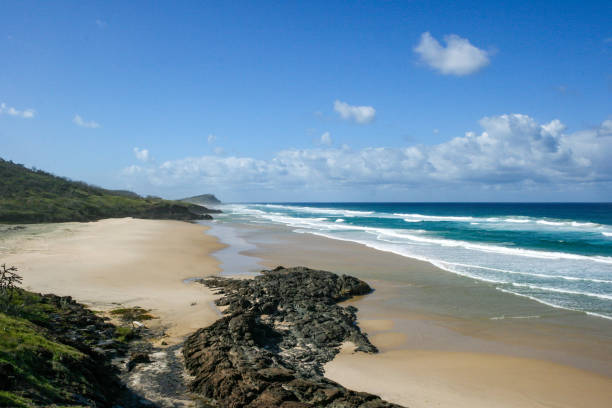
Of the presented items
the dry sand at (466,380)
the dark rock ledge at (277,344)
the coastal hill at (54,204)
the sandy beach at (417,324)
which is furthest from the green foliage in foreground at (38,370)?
the coastal hill at (54,204)

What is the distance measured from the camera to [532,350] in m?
10.5

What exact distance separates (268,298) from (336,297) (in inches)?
111

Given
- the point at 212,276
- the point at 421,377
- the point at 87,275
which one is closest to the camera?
the point at 421,377

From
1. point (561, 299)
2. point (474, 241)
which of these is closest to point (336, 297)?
point (561, 299)

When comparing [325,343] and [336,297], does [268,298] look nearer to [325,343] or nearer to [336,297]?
[336,297]

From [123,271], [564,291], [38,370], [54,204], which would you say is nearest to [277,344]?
[38,370]

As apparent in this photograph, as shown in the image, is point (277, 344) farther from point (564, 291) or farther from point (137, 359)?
point (564, 291)

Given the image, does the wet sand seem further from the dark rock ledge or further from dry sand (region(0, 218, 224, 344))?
dry sand (region(0, 218, 224, 344))

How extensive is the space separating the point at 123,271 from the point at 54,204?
35759 mm

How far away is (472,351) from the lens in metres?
10.3

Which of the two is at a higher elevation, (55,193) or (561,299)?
(55,193)

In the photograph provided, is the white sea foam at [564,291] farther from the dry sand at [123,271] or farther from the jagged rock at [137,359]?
the jagged rock at [137,359]

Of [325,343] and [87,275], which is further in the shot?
[87,275]

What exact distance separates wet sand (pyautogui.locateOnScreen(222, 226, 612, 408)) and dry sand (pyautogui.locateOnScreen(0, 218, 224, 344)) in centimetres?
532
